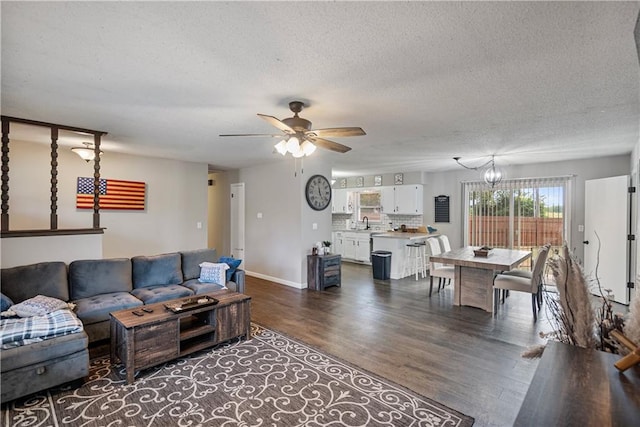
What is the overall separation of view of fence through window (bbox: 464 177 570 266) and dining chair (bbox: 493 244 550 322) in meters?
1.77

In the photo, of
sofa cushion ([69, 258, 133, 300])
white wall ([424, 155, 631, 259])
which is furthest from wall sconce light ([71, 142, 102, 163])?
white wall ([424, 155, 631, 259])

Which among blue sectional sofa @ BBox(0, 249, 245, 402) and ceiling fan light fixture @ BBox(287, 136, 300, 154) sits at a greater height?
ceiling fan light fixture @ BBox(287, 136, 300, 154)

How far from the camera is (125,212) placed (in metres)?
5.43

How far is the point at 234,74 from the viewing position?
7.39ft

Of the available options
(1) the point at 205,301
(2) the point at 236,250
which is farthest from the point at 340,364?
(2) the point at 236,250

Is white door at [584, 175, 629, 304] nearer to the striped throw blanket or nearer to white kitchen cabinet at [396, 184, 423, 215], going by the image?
white kitchen cabinet at [396, 184, 423, 215]

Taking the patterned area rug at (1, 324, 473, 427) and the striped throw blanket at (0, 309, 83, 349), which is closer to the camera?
the patterned area rug at (1, 324, 473, 427)

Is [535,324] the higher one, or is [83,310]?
[83,310]

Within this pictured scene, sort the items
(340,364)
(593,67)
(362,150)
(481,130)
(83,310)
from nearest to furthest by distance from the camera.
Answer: (593,67) < (340,364) < (83,310) < (481,130) < (362,150)

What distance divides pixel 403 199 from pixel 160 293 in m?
5.91

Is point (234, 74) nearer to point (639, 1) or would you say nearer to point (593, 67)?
point (639, 1)

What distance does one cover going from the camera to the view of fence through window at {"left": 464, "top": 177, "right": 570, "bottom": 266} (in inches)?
240

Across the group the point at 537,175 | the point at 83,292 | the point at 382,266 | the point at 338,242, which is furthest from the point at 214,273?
the point at 537,175

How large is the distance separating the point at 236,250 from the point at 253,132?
4073mm
